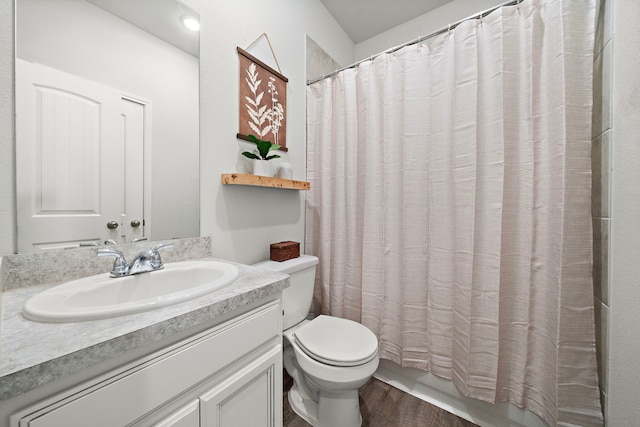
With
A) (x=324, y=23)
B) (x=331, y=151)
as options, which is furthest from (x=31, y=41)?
(x=324, y=23)

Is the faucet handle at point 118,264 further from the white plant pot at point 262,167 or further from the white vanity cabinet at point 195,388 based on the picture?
the white plant pot at point 262,167

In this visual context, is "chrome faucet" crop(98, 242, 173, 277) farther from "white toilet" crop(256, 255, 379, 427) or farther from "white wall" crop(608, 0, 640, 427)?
"white wall" crop(608, 0, 640, 427)

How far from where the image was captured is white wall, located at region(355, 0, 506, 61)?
1.67 metres

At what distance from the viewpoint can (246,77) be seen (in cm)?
129

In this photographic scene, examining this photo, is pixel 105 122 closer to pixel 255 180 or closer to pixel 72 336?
pixel 255 180

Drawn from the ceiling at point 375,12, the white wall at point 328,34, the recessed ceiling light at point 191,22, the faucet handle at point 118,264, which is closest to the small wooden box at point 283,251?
the faucet handle at point 118,264

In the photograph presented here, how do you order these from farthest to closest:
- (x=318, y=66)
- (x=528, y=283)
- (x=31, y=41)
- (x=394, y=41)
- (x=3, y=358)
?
1. (x=394, y=41)
2. (x=318, y=66)
3. (x=528, y=283)
4. (x=31, y=41)
5. (x=3, y=358)

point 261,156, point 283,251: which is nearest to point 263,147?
point 261,156

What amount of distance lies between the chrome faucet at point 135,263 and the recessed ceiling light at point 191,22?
990mm

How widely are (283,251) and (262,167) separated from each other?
1.61 ft

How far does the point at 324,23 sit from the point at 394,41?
2.01ft

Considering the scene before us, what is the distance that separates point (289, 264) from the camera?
1318 millimetres

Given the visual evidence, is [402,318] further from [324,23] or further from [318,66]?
[324,23]

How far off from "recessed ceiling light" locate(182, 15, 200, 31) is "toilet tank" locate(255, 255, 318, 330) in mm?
1170
